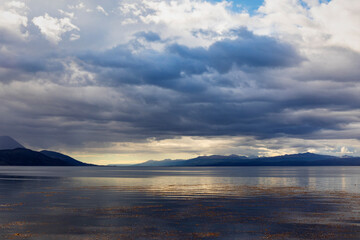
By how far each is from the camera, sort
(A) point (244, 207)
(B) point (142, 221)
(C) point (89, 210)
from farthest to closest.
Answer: (A) point (244, 207)
(C) point (89, 210)
(B) point (142, 221)

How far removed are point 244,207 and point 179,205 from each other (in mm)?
10523

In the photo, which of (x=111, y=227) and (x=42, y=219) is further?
(x=42, y=219)

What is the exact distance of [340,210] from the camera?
53188 mm

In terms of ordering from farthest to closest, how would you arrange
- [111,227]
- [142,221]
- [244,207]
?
[244,207] → [142,221] → [111,227]

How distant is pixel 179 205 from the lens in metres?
58.5

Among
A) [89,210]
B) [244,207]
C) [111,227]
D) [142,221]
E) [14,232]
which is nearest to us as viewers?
[14,232]

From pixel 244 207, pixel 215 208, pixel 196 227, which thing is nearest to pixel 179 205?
pixel 215 208

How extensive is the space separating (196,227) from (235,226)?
14.5 feet

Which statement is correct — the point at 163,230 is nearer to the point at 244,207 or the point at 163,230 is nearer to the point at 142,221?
the point at 142,221

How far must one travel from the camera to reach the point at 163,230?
37.2 meters

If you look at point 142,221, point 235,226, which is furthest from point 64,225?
point 235,226

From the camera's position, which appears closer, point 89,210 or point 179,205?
point 89,210

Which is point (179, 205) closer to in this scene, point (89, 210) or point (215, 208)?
point (215, 208)

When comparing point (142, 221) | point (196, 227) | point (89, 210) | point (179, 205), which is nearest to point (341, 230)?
point (196, 227)
